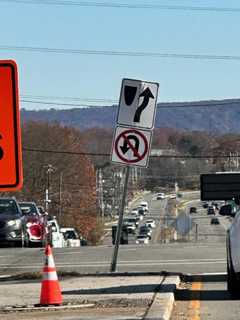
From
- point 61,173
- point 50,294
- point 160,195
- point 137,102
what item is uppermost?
point 137,102

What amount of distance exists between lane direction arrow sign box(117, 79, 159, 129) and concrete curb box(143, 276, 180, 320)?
2.89 metres

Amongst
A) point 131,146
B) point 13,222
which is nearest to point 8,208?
point 13,222

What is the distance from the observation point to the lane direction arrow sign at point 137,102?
15.7m

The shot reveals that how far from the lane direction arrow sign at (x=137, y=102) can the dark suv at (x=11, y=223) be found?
486 inches

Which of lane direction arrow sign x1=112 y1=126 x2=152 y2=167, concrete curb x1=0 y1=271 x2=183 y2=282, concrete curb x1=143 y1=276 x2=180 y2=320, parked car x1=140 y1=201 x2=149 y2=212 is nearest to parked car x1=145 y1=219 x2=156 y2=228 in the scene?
parked car x1=140 y1=201 x2=149 y2=212

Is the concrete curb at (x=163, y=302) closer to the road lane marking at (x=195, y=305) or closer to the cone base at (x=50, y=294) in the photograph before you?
the road lane marking at (x=195, y=305)

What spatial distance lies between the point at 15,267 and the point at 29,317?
9.99 m

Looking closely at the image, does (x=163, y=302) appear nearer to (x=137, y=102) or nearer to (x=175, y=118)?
(x=137, y=102)

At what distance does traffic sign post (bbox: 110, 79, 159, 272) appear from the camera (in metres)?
15.7

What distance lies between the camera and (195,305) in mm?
12516

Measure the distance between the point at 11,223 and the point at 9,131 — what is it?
20.6m

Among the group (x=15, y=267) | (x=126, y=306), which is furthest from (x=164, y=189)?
(x=126, y=306)

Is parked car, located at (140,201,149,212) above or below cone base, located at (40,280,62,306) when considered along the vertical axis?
below

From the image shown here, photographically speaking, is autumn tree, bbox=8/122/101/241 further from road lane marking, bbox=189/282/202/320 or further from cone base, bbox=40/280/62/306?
cone base, bbox=40/280/62/306
